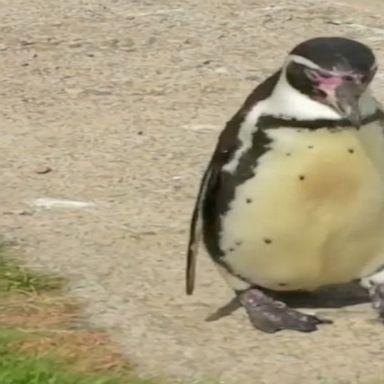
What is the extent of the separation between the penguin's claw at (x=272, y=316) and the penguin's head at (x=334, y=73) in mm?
715

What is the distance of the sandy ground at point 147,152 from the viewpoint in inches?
197

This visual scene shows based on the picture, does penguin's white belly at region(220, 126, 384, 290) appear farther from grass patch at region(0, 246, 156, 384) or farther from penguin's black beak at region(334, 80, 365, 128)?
grass patch at region(0, 246, 156, 384)

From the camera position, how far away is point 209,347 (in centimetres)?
497

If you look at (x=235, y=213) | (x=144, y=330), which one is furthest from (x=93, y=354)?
(x=235, y=213)

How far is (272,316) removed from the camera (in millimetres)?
5121

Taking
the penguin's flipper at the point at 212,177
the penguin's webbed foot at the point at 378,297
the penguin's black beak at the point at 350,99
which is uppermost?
the penguin's black beak at the point at 350,99

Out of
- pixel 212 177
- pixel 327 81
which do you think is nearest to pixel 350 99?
pixel 327 81

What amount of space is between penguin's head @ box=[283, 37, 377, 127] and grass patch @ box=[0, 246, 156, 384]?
3.14 feet

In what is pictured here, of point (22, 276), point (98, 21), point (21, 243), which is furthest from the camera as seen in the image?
point (98, 21)

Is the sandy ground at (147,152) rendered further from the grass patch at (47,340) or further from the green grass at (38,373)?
the green grass at (38,373)

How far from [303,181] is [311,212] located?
0.11m

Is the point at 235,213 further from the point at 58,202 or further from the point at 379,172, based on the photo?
the point at 58,202

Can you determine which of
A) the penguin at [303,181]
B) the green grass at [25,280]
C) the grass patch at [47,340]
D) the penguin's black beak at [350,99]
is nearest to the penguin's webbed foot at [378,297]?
the penguin at [303,181]

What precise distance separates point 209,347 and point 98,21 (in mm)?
5466
